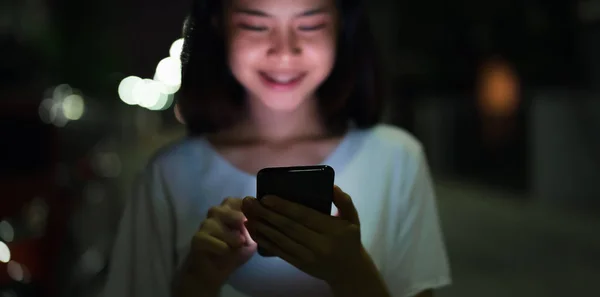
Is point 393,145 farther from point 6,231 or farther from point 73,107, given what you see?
point 73,107

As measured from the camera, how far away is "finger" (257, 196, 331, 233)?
4.61 ft

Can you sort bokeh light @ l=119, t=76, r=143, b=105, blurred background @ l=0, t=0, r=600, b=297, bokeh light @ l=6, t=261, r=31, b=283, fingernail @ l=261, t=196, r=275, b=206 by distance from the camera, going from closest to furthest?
fingernail @ l=261, t=196, r=275, b=206, bokeh light @ l=119, t=76, r=143, b=105, blurred background @ l=0, t=0, r=600, b=297, bokeh light @ l=6, t=261, r=31, b=283

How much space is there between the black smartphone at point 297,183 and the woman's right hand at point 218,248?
3.8 inches

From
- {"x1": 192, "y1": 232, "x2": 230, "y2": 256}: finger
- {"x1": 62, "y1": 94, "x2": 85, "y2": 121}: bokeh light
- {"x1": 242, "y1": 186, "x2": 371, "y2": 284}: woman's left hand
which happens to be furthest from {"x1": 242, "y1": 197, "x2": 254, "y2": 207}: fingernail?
{"x1": 62, "y1": 94, "x2": 85, "y2": 121}: bokeh light

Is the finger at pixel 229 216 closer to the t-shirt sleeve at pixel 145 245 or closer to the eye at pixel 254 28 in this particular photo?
the t-shirt sleeve at pixel 145 245

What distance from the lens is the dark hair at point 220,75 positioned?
1.56m

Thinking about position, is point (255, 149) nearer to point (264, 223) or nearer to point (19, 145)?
Answer: point (264, 223)

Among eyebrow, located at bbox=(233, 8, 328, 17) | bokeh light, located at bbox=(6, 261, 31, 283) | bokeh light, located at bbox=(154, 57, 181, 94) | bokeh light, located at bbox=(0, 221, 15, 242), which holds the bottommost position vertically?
bokeh light, located at bbox=(6, 261, 31, 283)

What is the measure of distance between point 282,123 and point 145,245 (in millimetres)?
444

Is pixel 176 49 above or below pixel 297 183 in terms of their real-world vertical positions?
above

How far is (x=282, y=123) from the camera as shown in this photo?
1.60 m

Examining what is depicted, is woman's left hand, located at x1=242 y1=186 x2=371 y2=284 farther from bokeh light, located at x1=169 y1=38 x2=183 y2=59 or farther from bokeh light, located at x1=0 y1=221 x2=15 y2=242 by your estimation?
bokeh light, located at x1=0 y1=221 x2=15 y2=242

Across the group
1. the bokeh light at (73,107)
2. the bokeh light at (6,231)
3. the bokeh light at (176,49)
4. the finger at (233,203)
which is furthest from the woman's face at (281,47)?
the bokeh light at (73,107)

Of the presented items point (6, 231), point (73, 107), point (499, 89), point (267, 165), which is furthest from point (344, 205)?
point (499, 89)
